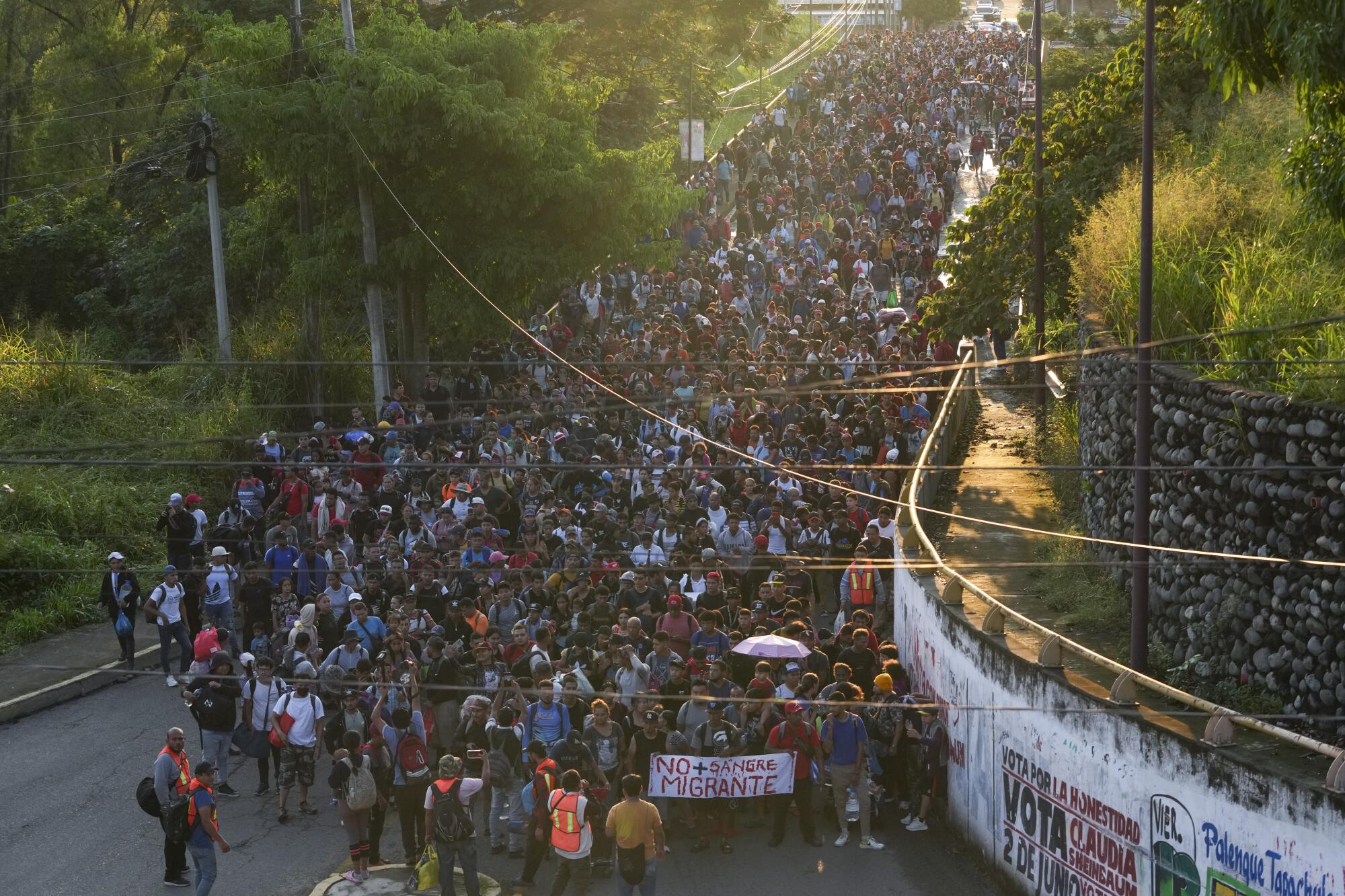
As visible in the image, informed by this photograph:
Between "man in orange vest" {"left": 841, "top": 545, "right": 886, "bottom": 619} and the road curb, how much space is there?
8236mm

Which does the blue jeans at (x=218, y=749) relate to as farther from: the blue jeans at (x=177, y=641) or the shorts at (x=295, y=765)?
the blue jeans at (x=177, y=641)

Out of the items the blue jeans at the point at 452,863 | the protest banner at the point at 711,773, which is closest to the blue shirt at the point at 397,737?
the blue jeans at the point at 452,863

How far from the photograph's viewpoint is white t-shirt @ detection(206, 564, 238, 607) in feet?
58.0

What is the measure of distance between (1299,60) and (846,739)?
6882 millimetres

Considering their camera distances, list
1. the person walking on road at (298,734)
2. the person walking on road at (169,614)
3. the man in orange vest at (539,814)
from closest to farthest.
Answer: the man in orange vest at (539,814), the person walking on road at (298,734), the person walking on road at (169,614)

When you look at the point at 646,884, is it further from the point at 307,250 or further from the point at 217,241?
the point at 217,241

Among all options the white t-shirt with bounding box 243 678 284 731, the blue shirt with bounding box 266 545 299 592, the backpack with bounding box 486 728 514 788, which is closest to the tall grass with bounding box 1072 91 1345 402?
the backpack with bounding box 486 728 514 788

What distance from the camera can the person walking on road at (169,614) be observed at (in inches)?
693

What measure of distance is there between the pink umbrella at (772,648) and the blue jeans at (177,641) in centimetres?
702

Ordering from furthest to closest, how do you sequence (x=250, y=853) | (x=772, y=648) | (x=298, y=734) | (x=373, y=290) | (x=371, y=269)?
(x=373, y=290)
(x=371, y=269)
(x=298, y=734)
(x=772, y=648)
(x=250, y=853)

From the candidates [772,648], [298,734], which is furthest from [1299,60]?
[298,734]

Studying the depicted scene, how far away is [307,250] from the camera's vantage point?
25891 mm

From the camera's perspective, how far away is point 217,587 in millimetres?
17672

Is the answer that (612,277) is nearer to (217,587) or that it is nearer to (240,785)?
(217,587)
